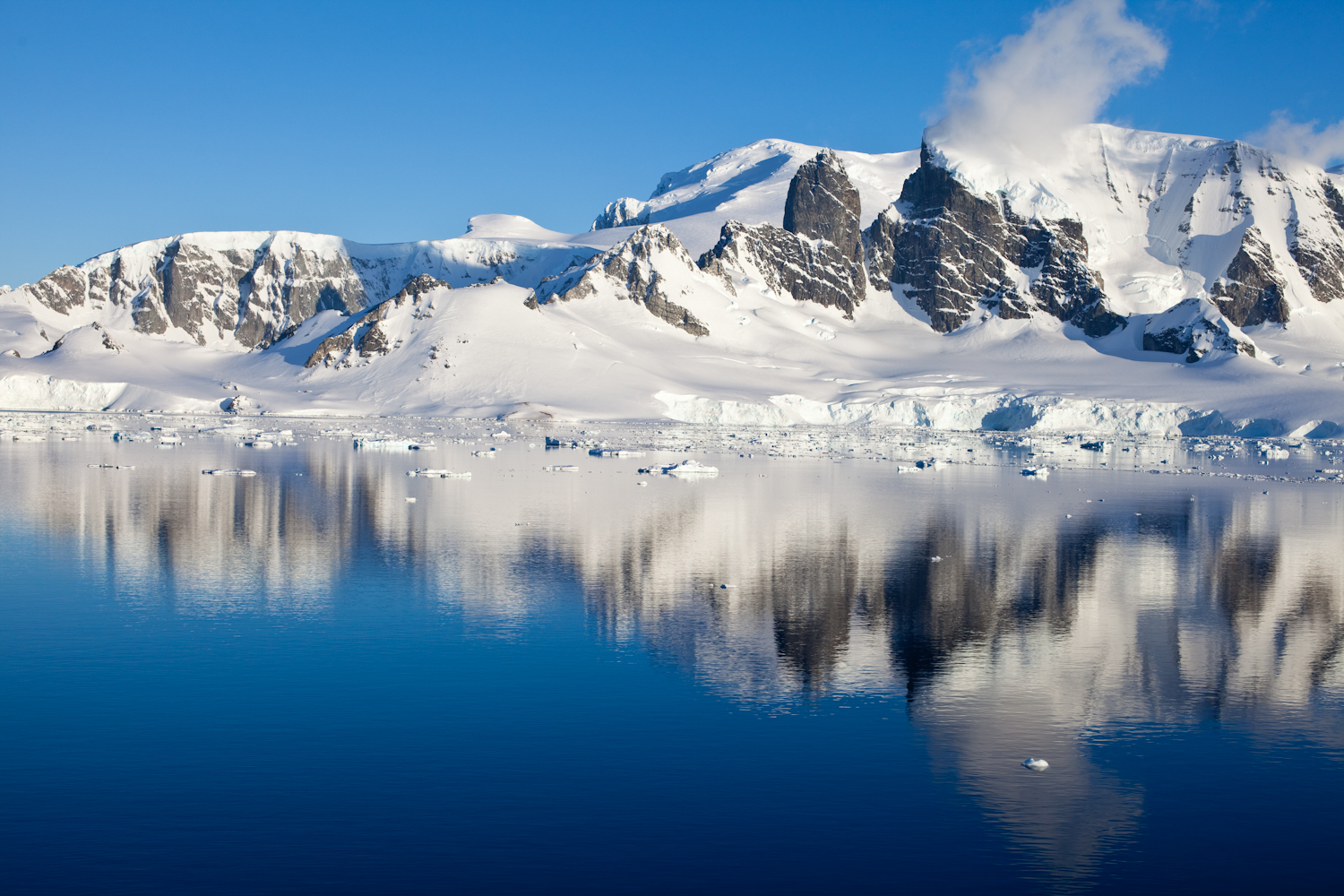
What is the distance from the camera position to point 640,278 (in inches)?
6245

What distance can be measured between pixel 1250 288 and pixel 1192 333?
37.9 m

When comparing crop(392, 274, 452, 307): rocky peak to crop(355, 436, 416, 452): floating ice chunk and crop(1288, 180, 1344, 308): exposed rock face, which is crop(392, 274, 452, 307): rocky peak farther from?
crop(1288, 180, 1344, 308): exposed rock face

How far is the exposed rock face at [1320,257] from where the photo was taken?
602 feet

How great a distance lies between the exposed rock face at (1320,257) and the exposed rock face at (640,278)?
9786 cm

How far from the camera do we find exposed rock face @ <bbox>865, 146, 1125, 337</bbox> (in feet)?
575

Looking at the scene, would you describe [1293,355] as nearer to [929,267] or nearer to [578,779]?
[929,267]

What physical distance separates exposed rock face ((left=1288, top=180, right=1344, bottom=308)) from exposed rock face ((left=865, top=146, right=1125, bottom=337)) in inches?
1337

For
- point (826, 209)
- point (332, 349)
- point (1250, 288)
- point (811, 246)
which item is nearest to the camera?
point (332, 349)

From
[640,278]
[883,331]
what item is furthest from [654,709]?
[883,331]

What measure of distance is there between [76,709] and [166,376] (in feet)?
441

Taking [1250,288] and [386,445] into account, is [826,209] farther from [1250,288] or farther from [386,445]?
[386,445]

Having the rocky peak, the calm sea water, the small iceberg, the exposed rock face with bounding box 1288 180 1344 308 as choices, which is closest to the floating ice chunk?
the small iceberg

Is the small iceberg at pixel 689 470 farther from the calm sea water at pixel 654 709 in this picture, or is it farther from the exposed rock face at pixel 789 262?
the exposed rock face at pixel 789 262

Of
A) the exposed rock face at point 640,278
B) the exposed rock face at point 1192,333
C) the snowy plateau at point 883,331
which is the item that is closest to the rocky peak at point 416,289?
the snowy plateau at point 883,331
